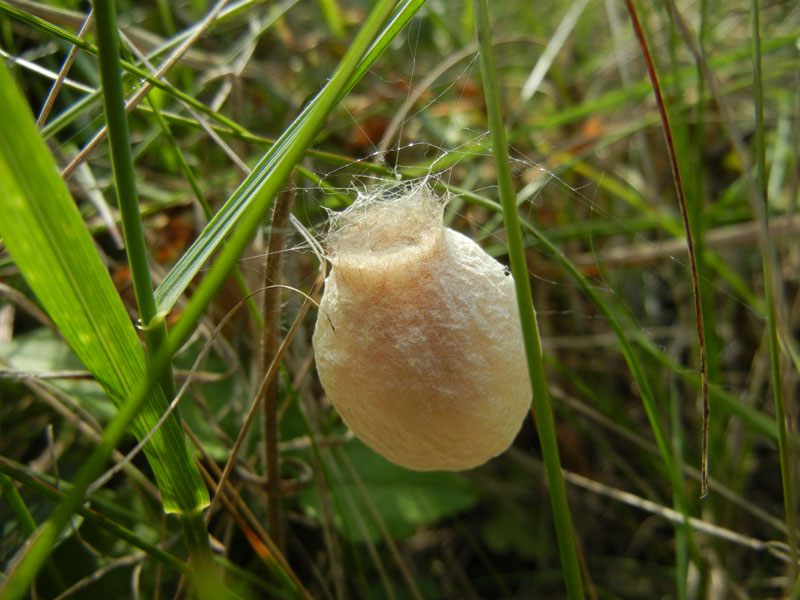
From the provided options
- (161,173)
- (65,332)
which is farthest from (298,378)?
(161,173)

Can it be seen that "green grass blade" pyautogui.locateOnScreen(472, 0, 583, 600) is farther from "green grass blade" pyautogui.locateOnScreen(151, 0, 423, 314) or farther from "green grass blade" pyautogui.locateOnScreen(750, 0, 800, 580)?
"green grass blade" pyautogui.locateOnScreen(750, 0, 800, 580)

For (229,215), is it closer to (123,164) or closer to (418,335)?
(123,164)

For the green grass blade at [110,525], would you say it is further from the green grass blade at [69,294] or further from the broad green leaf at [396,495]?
the broad green leaf at [396,495]

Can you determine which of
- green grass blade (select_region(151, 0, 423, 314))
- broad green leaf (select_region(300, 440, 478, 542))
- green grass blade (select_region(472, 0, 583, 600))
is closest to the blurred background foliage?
broad green leaf (select_region(300, 440, 478, 542))

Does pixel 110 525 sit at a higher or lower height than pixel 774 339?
lower

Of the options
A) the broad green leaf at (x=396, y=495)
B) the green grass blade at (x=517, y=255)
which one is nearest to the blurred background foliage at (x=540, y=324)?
the broad green leaf at (x=396, y=495)

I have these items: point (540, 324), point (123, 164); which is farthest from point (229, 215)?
point (540, 324)
